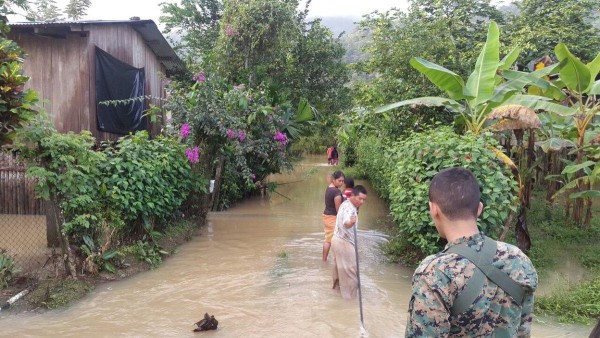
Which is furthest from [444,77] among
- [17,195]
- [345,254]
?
[17,195]

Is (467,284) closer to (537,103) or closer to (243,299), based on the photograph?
(243,299)

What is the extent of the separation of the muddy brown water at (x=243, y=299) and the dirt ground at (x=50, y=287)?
0.13 metres

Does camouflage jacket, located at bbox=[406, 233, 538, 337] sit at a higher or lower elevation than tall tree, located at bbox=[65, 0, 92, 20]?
lower

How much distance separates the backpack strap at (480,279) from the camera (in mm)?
1881

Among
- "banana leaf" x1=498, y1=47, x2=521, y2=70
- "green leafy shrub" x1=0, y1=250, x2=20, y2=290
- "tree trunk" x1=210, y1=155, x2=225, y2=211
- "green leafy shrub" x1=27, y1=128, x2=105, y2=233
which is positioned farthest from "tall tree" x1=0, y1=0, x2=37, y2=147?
Result: "banana leaf" x1=498, y1=47, x2=521, y2=70

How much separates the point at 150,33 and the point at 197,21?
5746 mm

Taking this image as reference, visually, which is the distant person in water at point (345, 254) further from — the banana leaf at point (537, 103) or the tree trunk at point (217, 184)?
the tree trunk at point (217, 184)

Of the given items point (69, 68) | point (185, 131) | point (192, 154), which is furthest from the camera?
point (69, 68)

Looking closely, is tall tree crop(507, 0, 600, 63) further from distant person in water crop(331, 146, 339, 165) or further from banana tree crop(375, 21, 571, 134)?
distant person in water crop(331, 146, 339, 165)

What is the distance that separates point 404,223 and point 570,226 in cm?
408

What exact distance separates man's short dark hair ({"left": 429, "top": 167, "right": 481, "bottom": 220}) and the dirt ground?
552 cm

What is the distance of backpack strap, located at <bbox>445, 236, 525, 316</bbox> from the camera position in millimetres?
1881

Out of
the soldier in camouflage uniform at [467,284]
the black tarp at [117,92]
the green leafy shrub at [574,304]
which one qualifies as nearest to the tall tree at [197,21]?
the black tarp at [117,92]

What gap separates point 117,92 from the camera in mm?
11477
